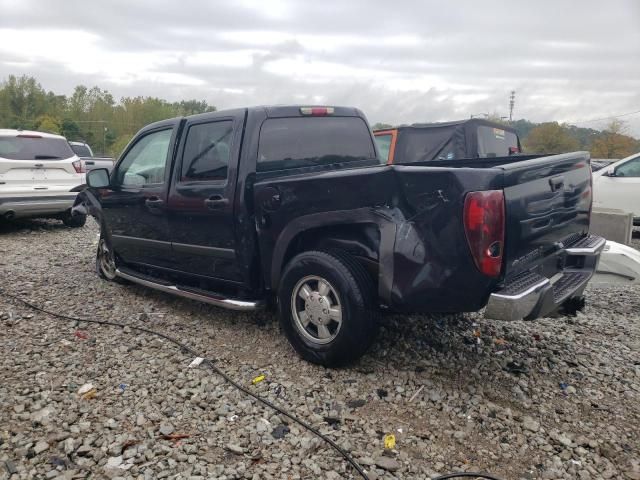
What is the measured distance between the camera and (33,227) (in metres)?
10.3

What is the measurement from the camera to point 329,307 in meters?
3.61

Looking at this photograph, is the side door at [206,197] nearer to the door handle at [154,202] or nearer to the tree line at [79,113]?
the door handle at [154,202]

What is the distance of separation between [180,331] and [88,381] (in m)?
1.02

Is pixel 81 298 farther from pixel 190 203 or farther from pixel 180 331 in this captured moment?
pixel 190 203

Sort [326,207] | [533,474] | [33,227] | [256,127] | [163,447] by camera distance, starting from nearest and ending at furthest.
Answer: [533,474] → [163,447] → [326,207] → [256,127] → [33,227]

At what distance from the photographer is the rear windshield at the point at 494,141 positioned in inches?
302

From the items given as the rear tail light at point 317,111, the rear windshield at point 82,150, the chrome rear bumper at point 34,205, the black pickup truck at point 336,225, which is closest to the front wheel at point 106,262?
the black pickup truck at point 336,225

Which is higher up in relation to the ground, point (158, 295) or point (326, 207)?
point (326, 207)

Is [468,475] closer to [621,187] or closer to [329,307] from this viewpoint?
[329,307]

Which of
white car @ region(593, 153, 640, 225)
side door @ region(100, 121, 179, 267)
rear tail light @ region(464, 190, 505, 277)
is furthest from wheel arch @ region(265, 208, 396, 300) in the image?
white car @ region(593, 153, 640, 225)

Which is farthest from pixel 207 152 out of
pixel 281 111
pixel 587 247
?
pixel 587 247

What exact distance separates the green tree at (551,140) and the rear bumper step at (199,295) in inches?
2135

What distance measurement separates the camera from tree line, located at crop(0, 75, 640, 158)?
5619cm

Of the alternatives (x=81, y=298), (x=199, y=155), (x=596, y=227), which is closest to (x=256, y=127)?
(x=199, y=155)
